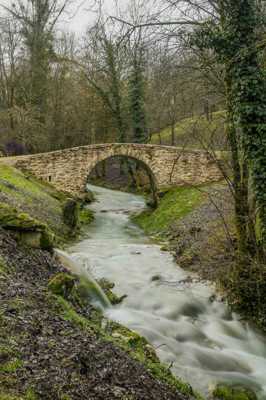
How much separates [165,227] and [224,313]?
7.51m

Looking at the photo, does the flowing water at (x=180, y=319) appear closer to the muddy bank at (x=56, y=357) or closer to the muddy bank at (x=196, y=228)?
the muddy bank at (x=196, y=228)

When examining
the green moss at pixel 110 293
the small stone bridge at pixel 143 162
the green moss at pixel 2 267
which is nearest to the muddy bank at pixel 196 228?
the small stone bridge at pixel 143 162

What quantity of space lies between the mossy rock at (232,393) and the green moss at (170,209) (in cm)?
980

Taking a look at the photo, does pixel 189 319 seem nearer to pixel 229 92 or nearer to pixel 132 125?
pixel 229 92

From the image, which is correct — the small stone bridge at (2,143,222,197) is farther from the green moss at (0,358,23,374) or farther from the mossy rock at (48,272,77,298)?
the green moss at (0,358,23,374)

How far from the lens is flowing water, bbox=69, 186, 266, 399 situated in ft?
17.9

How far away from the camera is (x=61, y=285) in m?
5.23

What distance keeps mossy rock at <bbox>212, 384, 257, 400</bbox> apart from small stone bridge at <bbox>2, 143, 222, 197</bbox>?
14780 millimetres

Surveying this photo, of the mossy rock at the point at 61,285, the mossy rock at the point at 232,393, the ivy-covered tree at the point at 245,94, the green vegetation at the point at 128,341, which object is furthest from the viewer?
the ivy-covered tree at the point at 245,94

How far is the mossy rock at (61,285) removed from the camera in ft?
16.9

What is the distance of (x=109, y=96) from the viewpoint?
26500 mm

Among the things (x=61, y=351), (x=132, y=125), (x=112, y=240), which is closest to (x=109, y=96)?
(x=132, y=125)

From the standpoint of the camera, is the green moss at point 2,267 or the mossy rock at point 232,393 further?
the green moss at point 2,267

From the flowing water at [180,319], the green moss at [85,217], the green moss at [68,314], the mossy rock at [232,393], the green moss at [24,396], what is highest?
the green moss at [24,396]
